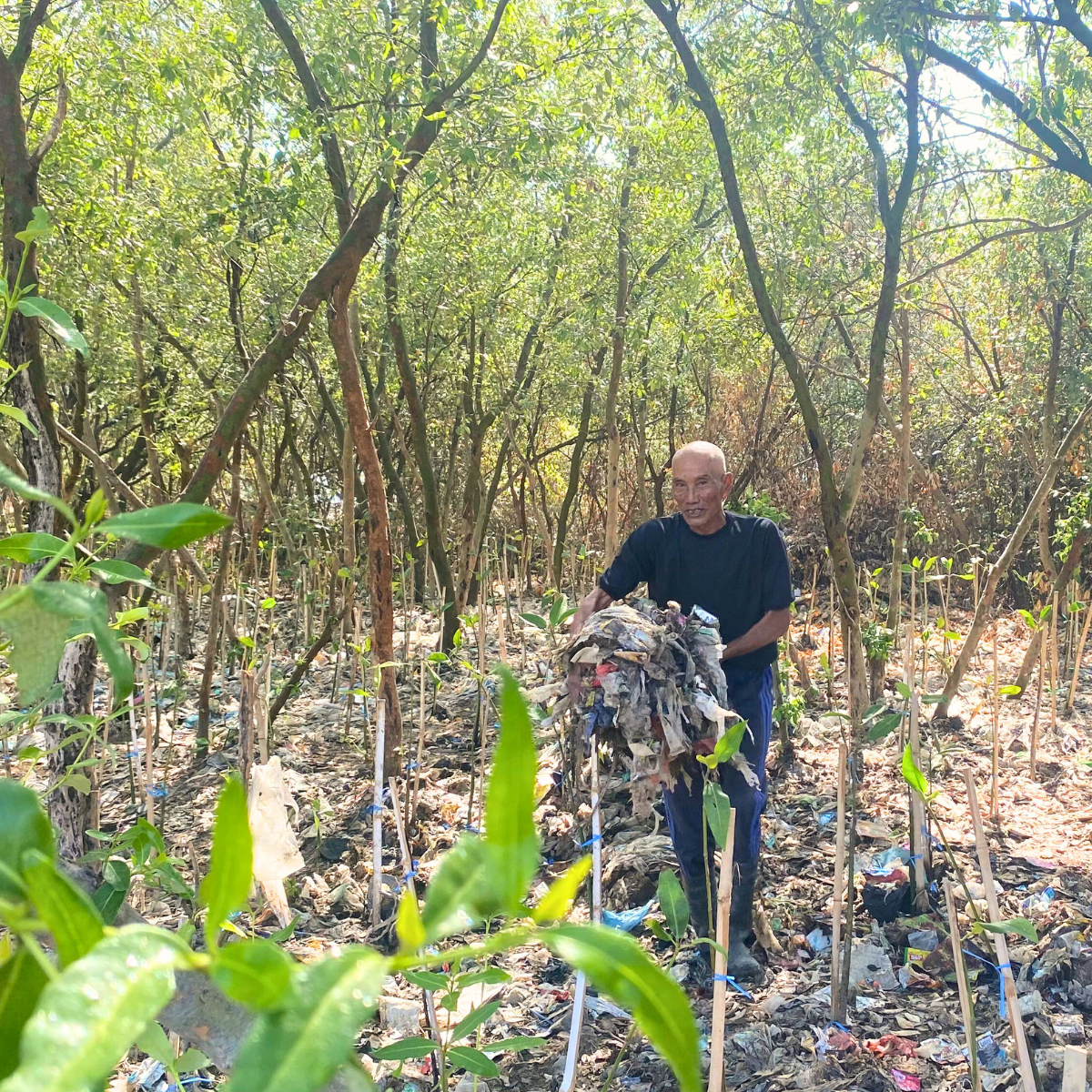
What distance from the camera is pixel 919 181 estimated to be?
16.5ft

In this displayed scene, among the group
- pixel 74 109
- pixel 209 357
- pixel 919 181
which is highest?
pixel 74 109

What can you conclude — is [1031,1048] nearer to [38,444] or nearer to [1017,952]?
[1017,952]

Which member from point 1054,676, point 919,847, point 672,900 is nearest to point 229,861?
point 672,900

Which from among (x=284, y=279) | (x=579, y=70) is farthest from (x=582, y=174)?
(x=284, y=279)

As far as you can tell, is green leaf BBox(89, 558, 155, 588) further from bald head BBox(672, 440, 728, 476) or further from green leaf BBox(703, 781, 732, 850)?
bald head BBox(672, 440, 728, 476)

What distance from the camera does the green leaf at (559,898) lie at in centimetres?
34

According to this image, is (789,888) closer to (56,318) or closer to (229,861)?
(56,318)

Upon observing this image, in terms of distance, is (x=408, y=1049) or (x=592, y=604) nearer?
(x=408, y=1049)

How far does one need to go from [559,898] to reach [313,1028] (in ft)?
0.42

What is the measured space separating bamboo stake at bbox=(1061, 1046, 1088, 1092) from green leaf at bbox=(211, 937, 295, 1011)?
182 centimetres

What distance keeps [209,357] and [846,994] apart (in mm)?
5564

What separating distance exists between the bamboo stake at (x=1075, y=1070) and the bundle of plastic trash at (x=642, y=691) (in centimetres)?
89

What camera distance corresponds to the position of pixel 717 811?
2.01m

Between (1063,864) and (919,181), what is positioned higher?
(919,181)
